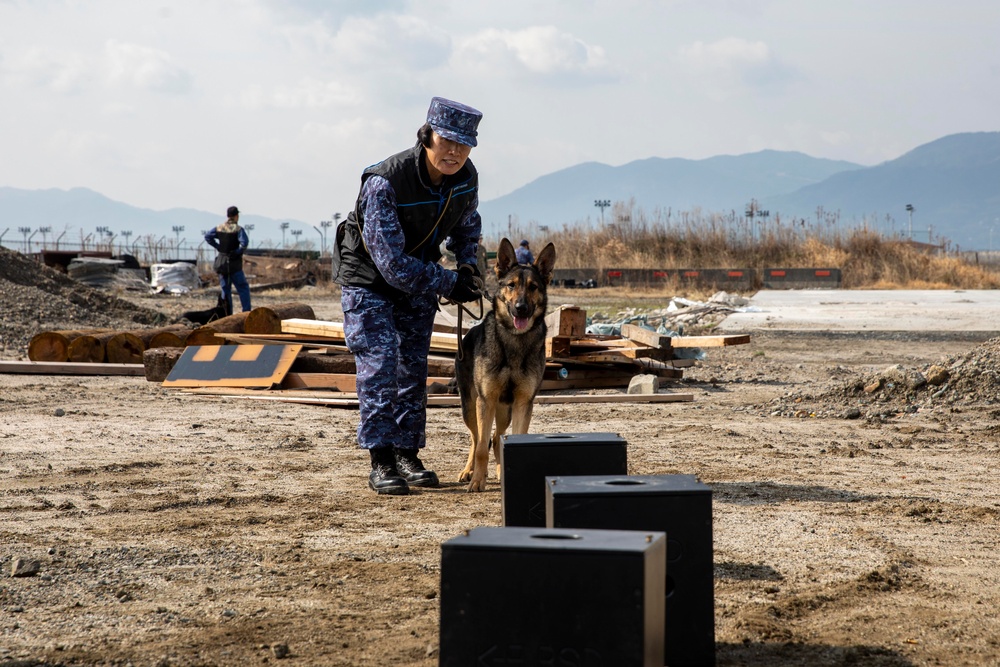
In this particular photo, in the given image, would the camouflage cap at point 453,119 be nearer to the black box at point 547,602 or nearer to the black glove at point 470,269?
the black glove at point 470,269

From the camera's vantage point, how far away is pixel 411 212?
5.82 metres

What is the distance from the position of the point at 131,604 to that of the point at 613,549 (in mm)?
2100

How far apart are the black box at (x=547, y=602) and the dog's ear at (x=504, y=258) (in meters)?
3.84

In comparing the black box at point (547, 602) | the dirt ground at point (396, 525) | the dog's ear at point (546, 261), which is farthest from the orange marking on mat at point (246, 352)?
the black box at point (547, 602)

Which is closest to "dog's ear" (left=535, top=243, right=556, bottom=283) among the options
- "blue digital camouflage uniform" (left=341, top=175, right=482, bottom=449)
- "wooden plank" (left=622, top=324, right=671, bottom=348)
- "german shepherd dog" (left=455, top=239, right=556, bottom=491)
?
"german shepherd dog" (left=455, top=239, right=556, bottom=491)

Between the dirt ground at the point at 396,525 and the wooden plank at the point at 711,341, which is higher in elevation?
the wooden plank at the point at 711,341

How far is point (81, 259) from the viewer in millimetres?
34062

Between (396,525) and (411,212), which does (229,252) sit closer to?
(411,212)

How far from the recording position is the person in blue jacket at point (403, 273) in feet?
18.4

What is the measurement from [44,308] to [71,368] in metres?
6.42

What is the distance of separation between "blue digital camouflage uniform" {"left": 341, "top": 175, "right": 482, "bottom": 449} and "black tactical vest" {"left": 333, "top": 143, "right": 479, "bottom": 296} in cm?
5

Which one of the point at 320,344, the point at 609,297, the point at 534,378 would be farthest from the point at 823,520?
the point at 609,297

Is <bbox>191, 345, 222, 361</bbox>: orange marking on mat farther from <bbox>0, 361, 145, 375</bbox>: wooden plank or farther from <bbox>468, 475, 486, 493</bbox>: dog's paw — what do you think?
<bbox>468, 475, 486, 493</bbox>: dog's paw

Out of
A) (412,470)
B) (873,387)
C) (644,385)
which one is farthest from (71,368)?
(873,387)
